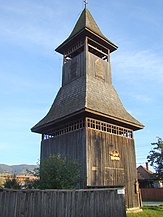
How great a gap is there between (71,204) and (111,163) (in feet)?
23.1

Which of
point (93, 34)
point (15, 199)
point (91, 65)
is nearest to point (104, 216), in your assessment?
point (15, 199)

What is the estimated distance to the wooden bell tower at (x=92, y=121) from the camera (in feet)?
51.6

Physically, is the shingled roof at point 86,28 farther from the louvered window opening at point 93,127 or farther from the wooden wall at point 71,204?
the wooden wall at point 71,204

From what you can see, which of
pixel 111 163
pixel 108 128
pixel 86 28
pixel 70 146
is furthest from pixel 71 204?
pixel 86 28

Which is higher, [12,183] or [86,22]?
[86,22]

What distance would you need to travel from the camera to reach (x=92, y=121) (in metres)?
16.3

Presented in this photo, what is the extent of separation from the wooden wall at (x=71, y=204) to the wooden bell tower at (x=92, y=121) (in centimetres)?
417

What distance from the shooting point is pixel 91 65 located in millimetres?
19688

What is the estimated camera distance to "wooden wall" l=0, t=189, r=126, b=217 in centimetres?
989

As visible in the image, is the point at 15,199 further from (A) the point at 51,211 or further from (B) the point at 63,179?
(B) the point at 63,179

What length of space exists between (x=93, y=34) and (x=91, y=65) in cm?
259

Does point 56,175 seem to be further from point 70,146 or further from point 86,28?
point 86,28

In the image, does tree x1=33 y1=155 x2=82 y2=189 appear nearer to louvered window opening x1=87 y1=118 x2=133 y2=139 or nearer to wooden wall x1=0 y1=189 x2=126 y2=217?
wooden wall x1=0 y1=189 x2=126 y2=217

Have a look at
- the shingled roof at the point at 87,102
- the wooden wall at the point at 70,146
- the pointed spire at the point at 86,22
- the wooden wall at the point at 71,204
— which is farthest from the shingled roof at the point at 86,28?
the wooden wall at the point at 71,204
